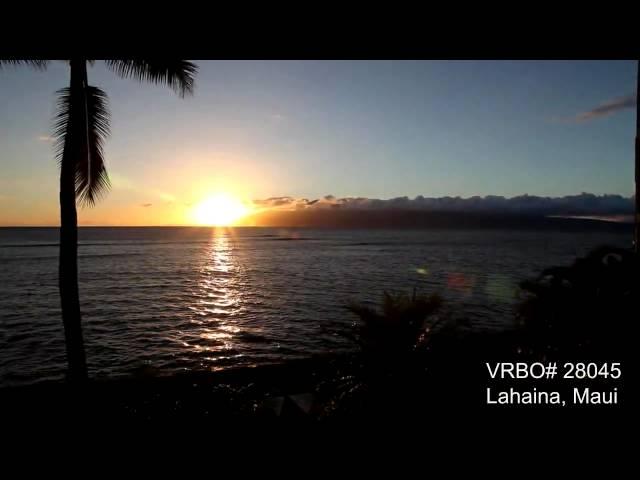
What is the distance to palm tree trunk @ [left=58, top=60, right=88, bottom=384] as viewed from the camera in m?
5.06

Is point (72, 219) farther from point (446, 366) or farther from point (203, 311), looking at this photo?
point (203, 311)

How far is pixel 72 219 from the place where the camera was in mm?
5375

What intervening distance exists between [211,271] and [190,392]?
42.2 m

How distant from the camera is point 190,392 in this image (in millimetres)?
5246

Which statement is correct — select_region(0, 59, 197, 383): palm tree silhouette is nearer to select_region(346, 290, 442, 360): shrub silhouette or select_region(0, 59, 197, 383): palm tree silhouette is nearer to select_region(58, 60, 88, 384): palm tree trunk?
select_region(58, 60, 88, 384): palm tree trunk

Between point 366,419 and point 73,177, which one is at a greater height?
point 73,177

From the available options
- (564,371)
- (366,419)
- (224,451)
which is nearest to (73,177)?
(224,451)

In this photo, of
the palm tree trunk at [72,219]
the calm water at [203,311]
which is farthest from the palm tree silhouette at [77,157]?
the calm water at [203,311]

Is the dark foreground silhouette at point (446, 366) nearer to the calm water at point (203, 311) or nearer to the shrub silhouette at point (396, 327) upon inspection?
the shrub silhouette at point (396, 327)

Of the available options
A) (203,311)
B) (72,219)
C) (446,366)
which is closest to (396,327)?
(446,366)

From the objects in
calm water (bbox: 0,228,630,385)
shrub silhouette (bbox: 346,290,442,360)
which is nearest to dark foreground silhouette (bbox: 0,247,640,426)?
shrub silhouette (bbox: 346,290,442,360)

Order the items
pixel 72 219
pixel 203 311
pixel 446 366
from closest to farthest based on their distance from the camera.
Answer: pixel 446 366 < pixel 72 219 < pixel 203 311
